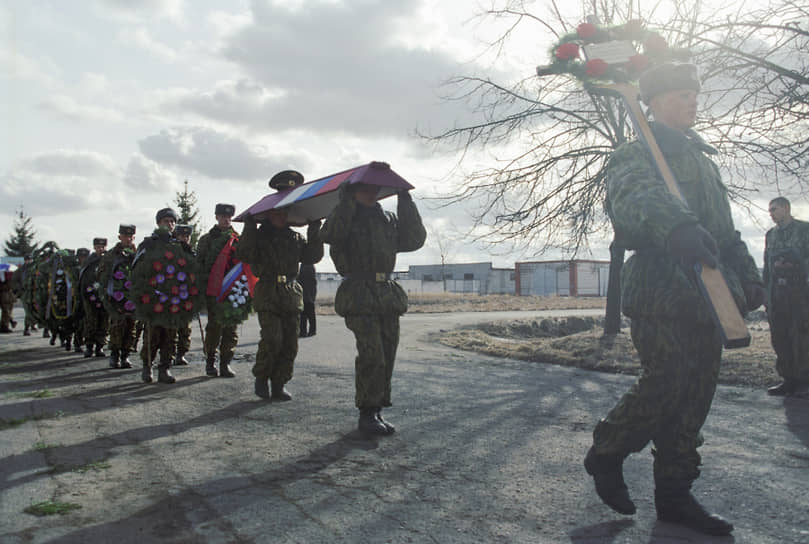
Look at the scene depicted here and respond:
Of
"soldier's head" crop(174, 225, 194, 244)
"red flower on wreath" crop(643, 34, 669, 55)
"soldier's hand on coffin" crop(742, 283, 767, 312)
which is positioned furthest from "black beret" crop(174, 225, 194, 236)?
"soldier's hand on coffin" crop(742, 283, 767, 312)

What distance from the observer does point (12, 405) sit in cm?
615

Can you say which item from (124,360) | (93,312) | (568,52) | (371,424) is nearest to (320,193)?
(371,424)

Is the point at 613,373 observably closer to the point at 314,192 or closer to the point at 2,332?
the point at 314,192

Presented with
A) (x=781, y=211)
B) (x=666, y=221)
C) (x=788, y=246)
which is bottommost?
(x=666, y=221)

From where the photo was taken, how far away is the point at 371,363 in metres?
5.02

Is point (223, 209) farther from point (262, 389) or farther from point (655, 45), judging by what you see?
point (655, 45)

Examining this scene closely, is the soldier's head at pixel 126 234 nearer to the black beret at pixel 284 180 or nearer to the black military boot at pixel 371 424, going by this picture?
the black beret at pixel 284 180

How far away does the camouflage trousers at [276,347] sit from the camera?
21.1 ft

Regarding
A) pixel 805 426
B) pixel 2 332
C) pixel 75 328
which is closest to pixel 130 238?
pixel 75 328

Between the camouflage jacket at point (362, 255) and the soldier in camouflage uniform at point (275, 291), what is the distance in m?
1.45

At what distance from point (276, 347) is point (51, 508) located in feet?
10.7

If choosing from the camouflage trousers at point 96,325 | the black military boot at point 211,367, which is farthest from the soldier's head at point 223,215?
the camouflage trousers at point 96,325

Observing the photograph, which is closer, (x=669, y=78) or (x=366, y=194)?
(x=669, y=78)

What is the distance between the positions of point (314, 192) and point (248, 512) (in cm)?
308
